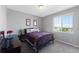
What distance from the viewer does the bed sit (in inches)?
55.8

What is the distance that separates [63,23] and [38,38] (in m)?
0.53

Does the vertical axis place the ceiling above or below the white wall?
above

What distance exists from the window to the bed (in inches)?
7.9

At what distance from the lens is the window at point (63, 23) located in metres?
1.34

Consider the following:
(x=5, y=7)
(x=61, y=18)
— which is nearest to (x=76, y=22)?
(x=61, y=18)

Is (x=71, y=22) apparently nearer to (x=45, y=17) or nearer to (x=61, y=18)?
(x=61, y=18)

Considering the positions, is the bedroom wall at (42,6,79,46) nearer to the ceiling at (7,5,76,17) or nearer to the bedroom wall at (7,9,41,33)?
the ceiling at (7,5,76,17)

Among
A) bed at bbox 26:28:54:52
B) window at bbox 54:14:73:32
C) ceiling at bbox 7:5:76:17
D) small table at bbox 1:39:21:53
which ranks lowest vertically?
small table at bbox 1:39:21:53

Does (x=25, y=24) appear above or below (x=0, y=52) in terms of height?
above

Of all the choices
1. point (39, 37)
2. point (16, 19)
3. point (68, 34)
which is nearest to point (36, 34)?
point (39, 37)

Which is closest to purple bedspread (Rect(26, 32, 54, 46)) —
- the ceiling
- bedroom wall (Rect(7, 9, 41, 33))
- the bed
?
the bed

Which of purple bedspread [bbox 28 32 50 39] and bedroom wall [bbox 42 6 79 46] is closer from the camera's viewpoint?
bedroom wall [bbox 42 6 79 46]

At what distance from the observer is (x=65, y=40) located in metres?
1.38
